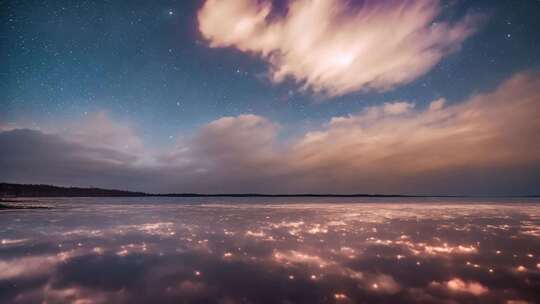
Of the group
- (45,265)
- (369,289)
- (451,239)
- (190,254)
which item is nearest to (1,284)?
(45,265)

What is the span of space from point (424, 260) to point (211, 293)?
9.03 metres

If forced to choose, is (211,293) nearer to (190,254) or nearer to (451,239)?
(190,254)

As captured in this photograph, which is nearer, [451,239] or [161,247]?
[161,247]

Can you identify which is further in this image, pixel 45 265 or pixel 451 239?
pixel 451 239

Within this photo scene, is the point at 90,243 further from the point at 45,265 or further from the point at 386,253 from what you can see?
the point at 386,253

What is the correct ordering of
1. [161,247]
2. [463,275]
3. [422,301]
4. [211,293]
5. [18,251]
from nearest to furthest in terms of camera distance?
[422,301]
[211,293]
[463,275]
[18,251]
[161,247]

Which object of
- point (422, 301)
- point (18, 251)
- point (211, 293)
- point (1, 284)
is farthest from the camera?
point (18, 251)

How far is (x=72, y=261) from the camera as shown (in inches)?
500

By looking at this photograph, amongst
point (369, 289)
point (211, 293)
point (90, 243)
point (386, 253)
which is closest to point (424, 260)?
point (386, 253)

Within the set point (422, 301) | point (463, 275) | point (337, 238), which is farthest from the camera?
Answer: point (337, 238)

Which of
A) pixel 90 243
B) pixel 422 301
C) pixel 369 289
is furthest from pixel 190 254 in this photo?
pixel 422 301

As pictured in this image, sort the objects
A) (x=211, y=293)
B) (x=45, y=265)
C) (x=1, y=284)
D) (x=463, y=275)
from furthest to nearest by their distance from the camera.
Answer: (x=45, y=265)
(x=463, y=275)
(x=1, y=284)
(x=211, y=293)

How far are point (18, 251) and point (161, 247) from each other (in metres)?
6.78

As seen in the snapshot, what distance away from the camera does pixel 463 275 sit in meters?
10.1
